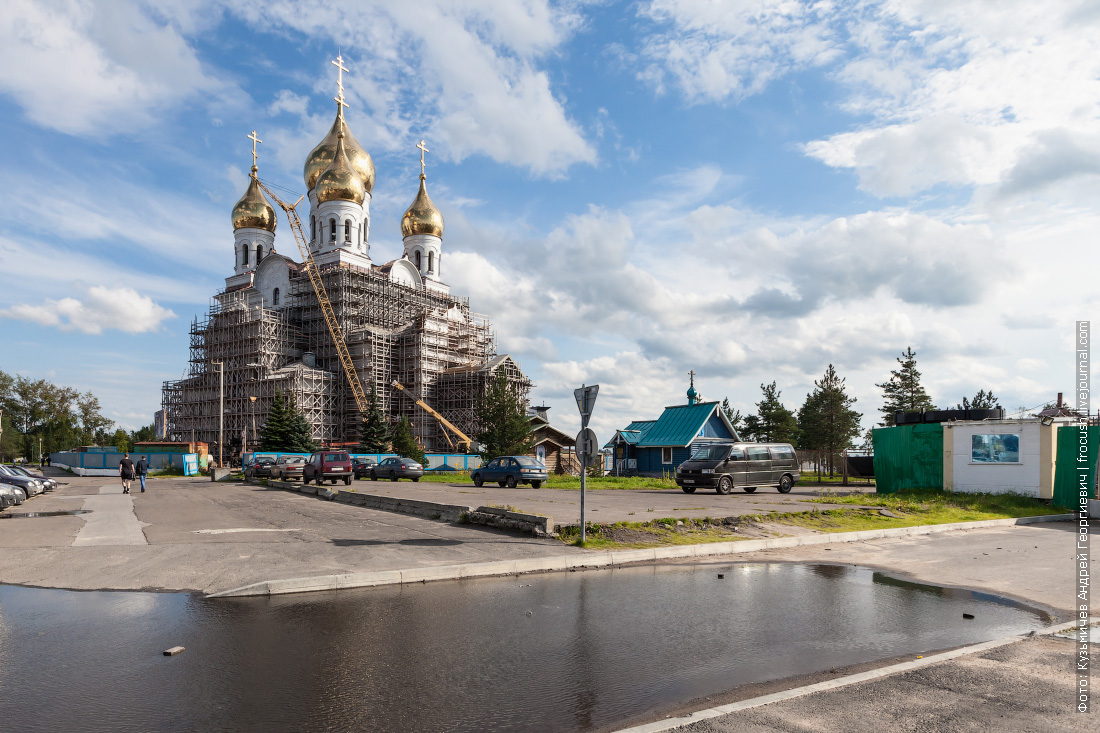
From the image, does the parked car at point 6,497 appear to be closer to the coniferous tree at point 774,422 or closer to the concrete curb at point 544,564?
the concrete curb at point 544,564

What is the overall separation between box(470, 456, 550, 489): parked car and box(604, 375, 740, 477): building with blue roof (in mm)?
14645

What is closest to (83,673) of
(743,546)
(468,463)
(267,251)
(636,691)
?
(636,691)

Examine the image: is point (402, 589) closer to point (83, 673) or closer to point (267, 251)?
point (83, 673)

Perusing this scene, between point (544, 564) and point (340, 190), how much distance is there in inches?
2737

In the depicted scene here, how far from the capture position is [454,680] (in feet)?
16.9

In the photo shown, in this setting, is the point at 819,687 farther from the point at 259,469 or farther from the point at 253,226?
the point at 253,226

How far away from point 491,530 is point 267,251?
76433mm

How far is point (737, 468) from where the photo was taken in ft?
84.4

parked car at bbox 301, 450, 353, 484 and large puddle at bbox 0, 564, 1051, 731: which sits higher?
large puddle at bbox 0, 564, 1051, 731

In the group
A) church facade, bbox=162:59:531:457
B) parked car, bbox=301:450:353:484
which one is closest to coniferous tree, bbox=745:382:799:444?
church facade, bbox=162:59:531:457

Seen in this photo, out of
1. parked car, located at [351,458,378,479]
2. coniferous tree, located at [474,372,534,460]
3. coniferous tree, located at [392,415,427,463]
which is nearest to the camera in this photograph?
parked car, located at [351,458,378,479]

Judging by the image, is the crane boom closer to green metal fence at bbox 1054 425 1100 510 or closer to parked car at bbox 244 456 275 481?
parked car at bbox 244 456 275 481

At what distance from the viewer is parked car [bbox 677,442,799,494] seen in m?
25.3

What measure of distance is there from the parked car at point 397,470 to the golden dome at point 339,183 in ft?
141
